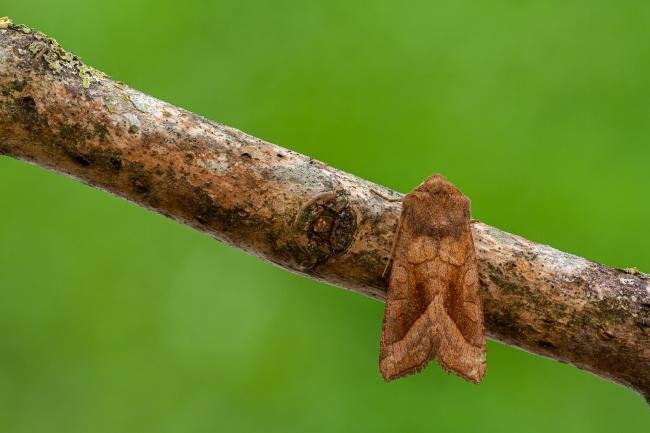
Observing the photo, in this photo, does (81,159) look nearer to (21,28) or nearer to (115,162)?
(115,162)

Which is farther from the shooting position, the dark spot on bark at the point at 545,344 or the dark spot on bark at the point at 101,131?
the dark spot on bark at the point at 545,344

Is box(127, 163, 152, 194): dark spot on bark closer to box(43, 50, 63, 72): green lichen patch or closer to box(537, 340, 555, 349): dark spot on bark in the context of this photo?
box(43, 50, 63, 72): green lichen patch

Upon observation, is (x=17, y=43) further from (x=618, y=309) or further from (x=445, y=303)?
(x=618, y=309)

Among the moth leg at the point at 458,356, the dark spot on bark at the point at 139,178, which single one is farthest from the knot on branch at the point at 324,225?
the moth leg at the point at 458,356

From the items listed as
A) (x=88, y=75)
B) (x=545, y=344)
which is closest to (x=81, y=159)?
(x=88, y=75)

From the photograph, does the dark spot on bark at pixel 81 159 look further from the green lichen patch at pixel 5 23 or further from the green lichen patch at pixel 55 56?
the green lichen patch at pixel 5 23

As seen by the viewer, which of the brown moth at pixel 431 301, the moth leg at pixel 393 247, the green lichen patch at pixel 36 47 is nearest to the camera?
the green lichen patch at pixel 36 47

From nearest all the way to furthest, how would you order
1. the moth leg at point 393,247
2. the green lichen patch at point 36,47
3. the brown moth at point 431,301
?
1. the green lichen patch at point 36,47
2. the moth leg at point 393,247
3. the brown moth at point 431,301
